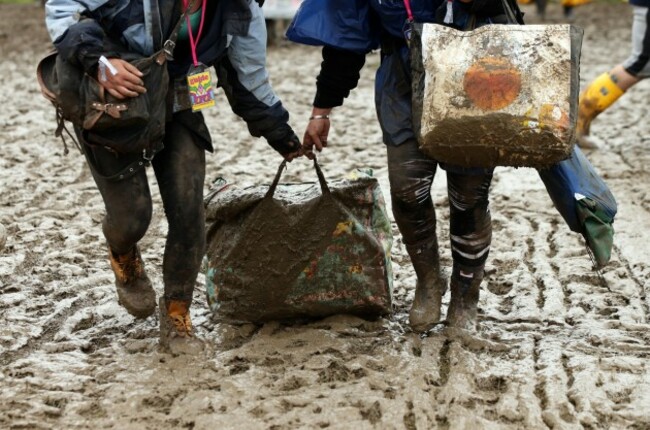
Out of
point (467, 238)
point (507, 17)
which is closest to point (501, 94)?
point (507, 17)

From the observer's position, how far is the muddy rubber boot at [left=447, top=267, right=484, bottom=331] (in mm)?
4414

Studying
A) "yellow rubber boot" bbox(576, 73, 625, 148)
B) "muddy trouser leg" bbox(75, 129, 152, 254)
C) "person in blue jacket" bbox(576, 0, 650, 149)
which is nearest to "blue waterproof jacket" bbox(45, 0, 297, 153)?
"muddy trouser leg" bbox(75, 129, 152, 254)

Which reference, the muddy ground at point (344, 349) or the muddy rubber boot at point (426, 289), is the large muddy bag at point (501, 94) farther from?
the muddy ground at point (344, 349)

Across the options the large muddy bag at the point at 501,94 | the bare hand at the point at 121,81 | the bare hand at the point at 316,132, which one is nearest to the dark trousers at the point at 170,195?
the bare hand at the point at 121,81

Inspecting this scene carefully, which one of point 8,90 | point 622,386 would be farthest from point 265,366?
point 8,90

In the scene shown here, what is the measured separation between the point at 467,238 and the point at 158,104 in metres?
1.40

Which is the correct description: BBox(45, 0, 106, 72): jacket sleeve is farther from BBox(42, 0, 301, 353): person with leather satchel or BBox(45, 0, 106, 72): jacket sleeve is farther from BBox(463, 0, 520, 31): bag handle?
BBox(463, 0, 520, 31): bag handle

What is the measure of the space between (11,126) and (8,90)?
161cm

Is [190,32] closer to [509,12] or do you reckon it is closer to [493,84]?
[493,84]

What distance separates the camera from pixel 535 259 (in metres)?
5.44

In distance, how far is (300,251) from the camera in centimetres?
438

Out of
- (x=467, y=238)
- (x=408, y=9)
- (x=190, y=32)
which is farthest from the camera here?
(x=467, y=238)

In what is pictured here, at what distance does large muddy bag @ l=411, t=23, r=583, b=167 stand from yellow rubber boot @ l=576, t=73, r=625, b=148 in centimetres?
403

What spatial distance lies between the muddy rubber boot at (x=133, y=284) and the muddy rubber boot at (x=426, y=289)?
1.08 m
